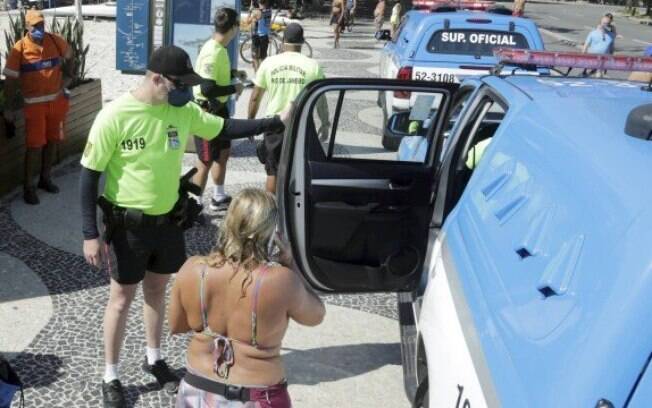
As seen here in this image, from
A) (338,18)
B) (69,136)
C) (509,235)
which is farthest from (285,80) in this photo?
(338,18)

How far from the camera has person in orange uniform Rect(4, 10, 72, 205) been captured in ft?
21.1

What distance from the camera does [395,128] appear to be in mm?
4855

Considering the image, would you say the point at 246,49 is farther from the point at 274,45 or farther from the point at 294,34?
the point at 294,34

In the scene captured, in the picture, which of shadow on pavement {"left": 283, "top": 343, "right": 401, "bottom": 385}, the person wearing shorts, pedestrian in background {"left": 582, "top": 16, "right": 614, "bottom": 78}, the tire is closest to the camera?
the tire

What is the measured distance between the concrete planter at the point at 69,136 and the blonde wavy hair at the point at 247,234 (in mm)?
4800

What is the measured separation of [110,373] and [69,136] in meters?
4.79

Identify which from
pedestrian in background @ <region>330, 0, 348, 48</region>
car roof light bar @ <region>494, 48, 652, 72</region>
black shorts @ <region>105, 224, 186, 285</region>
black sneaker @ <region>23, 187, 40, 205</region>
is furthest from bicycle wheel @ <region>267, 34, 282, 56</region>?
car roof light bar @ <region>494, 48, 652, 72</region>

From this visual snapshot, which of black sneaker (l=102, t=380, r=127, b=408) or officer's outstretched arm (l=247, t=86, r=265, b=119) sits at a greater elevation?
officer's outstretched arm (l=247, t=86, r=265, b=119)

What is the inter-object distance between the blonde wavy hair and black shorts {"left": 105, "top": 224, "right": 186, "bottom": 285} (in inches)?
48.0

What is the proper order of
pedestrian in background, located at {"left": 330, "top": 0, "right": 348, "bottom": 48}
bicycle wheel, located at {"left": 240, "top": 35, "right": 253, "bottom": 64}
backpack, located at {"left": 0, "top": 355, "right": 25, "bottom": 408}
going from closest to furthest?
backpack, located at {"left": 0, "top": 355, "right": 25, "bottom": 408}, bicycle wheel, located at {"left": 240, "top": 35, "right": 253, "bottom": 64}, pedestrian in background, located at {"left": 330, "top": 0, "right": 348, "bottom": 48}

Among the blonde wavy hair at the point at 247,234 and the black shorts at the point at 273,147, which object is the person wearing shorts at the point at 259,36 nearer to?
the black shorts at the point at 273,147

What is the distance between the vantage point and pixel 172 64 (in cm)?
355

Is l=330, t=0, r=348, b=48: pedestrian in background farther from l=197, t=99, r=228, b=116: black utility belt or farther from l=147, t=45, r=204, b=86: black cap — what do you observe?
l=147, t=45, r=204, b=86: black cap

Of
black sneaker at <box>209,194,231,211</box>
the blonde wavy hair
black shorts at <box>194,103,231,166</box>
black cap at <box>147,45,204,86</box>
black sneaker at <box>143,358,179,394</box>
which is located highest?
black cap at <box>147,45,204,86</box>
